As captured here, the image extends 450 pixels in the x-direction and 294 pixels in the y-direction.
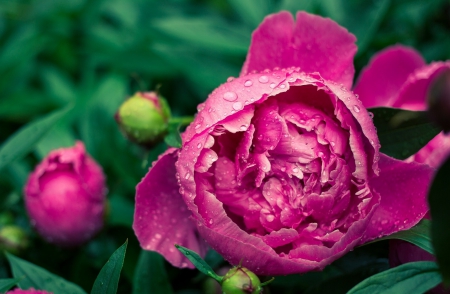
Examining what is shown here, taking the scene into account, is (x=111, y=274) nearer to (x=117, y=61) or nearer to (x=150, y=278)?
(x=150, y=278)

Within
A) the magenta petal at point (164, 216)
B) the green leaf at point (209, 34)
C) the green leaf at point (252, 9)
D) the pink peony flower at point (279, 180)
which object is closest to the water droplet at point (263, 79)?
the pink peony flower at point (279, 180)

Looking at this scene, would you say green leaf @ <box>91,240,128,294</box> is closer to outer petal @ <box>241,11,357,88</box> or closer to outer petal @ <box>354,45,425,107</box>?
outer petal @ <box>241,11,357,88</box>

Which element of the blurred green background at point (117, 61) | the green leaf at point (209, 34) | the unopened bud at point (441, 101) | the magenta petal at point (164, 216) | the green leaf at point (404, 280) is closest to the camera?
the unopened bud at point (441, 101)

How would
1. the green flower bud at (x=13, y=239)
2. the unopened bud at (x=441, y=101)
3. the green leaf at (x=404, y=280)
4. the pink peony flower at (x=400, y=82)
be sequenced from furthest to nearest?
the green flower bud at (x=13, y=239)
the pink peony flower at (x=400, y=82)
the green leaf at (x=404, y=280)
the unopened bud at (x=441, y=101)

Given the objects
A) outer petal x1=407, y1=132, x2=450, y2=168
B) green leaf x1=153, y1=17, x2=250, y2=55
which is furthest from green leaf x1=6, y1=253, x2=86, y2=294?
green leaf x1=153, y1=17, x2=250, y2=55

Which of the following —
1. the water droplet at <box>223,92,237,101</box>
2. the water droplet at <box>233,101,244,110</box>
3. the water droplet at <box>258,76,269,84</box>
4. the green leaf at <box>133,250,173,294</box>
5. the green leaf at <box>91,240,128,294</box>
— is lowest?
the green leaf at <box>133,250,173,294</box>

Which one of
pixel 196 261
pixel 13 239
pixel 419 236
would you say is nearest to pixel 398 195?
pixel 419 236

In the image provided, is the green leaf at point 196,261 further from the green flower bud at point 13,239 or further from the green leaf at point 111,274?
the green flower bud at point 13,239
